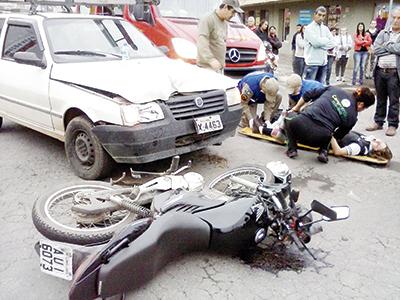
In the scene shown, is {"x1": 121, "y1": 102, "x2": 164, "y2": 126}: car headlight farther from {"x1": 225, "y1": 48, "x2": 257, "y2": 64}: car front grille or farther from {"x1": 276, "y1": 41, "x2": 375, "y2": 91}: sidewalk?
{"x1": 276, "y1": 41, "x2": 375, "y2": 91}: sidewalk

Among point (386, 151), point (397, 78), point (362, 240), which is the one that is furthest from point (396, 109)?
point (362, 240)

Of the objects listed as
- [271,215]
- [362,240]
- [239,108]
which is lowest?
[362,240]

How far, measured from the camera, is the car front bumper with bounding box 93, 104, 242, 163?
3.75 meters

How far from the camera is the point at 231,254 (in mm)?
2953

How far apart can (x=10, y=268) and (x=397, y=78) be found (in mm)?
5542

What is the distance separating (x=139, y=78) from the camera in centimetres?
406

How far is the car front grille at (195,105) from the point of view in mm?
4029

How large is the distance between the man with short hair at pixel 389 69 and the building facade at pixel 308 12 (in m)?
8.97

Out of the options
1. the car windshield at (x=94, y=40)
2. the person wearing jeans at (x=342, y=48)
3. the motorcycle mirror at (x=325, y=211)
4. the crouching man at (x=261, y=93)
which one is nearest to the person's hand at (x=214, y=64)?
the crouching man at (x=261, y=93)

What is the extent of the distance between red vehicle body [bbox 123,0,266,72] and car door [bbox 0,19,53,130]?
2607 millimetres

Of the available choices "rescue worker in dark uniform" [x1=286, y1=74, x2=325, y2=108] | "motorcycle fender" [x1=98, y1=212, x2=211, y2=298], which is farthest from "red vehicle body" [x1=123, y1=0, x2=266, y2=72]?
"motorcycle fender" [x1=98, y1=212, x2=211, y2=298]

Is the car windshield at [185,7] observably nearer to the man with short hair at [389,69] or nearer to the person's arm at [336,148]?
the man with short hair at [389,69]

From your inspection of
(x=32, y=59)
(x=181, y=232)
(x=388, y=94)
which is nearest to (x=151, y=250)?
(x=181, y=232)

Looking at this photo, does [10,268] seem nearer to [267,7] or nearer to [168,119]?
[168,119]
